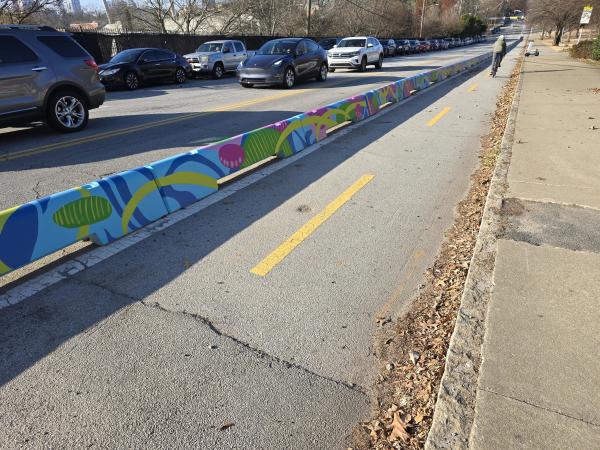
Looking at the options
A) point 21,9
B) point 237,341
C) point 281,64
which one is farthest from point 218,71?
point 237,341

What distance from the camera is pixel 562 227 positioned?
454 cm

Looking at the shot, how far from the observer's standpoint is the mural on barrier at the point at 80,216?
367 cm

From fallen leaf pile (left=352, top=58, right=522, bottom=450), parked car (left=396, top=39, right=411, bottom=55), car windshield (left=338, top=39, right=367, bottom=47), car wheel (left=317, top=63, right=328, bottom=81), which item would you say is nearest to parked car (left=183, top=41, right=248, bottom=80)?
car wheel (left=317, top=63, right=328, bottom=81)

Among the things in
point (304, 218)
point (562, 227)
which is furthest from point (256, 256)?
point (562, 227)

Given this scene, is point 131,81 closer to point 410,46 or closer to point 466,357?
point 466,357

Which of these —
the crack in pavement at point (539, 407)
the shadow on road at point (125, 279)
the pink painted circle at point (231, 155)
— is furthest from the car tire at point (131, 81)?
the crack in pavement at point (539, 407)

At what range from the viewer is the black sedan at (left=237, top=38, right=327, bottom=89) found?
15.9 m

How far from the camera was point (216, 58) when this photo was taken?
20766 mm

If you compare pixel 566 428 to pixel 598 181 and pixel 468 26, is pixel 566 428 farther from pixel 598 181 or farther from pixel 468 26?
pixel 468 26

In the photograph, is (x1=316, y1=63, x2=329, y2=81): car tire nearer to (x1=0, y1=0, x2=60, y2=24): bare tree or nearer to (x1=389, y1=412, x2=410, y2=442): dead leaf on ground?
(x1=0, y1=0, x2=60, y2=24): bare tree

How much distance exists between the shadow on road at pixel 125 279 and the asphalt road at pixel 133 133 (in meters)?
2.24

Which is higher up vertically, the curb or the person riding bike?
the person riding bike

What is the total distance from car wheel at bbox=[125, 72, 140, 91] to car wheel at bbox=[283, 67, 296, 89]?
582cm

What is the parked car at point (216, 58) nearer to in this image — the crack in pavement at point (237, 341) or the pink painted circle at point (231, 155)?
the pink painted circle at point (231, 155)
